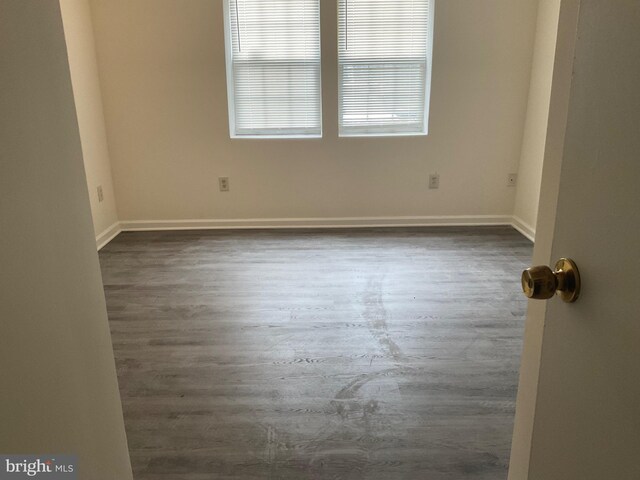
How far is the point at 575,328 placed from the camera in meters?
0.74

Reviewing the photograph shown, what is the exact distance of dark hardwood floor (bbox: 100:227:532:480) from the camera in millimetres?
1806

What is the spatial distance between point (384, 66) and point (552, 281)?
3.66 m

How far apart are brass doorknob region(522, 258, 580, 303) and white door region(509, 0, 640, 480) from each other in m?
0.02

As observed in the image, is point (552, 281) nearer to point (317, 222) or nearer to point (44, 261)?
point (44, 261)

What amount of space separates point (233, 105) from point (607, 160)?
12.6 ft

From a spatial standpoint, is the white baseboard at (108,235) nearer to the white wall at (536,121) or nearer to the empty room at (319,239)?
the empty room at (319,239)

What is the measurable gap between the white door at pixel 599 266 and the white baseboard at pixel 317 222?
140 inches

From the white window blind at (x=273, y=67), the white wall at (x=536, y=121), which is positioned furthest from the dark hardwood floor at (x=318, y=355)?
the white window blind at (x=273, y=67)

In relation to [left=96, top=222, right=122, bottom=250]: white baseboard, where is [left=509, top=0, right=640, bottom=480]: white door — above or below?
above

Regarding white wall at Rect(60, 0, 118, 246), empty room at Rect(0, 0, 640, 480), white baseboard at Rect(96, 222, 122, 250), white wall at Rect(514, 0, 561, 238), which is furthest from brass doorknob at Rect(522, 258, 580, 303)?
white baseboard at Rect(96, 222, 122, 250)

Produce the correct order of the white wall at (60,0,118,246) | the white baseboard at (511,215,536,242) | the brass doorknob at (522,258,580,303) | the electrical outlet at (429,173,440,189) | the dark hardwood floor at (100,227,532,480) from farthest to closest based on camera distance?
1. the electrical outlet at (429,173,440,189)
2. the white baseboard at (511,215,536,242)
3. the white wall at (60,0,118,246)
4. the dark hardwood floor at (100,227,532,480)
5. the brass doorknob at (522,258,580,303)

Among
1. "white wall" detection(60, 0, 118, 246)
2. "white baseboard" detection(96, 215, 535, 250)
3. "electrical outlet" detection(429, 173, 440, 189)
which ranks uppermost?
"white wall" detection(60, 0, 118, 246)

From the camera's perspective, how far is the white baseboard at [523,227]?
13.3ft

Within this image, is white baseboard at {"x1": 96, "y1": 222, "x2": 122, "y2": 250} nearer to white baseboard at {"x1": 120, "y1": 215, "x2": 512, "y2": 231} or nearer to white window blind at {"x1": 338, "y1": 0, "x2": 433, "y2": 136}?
white baseboard at {"x1": 120, "y1": 215, "x2": 512, "y2": 231}
